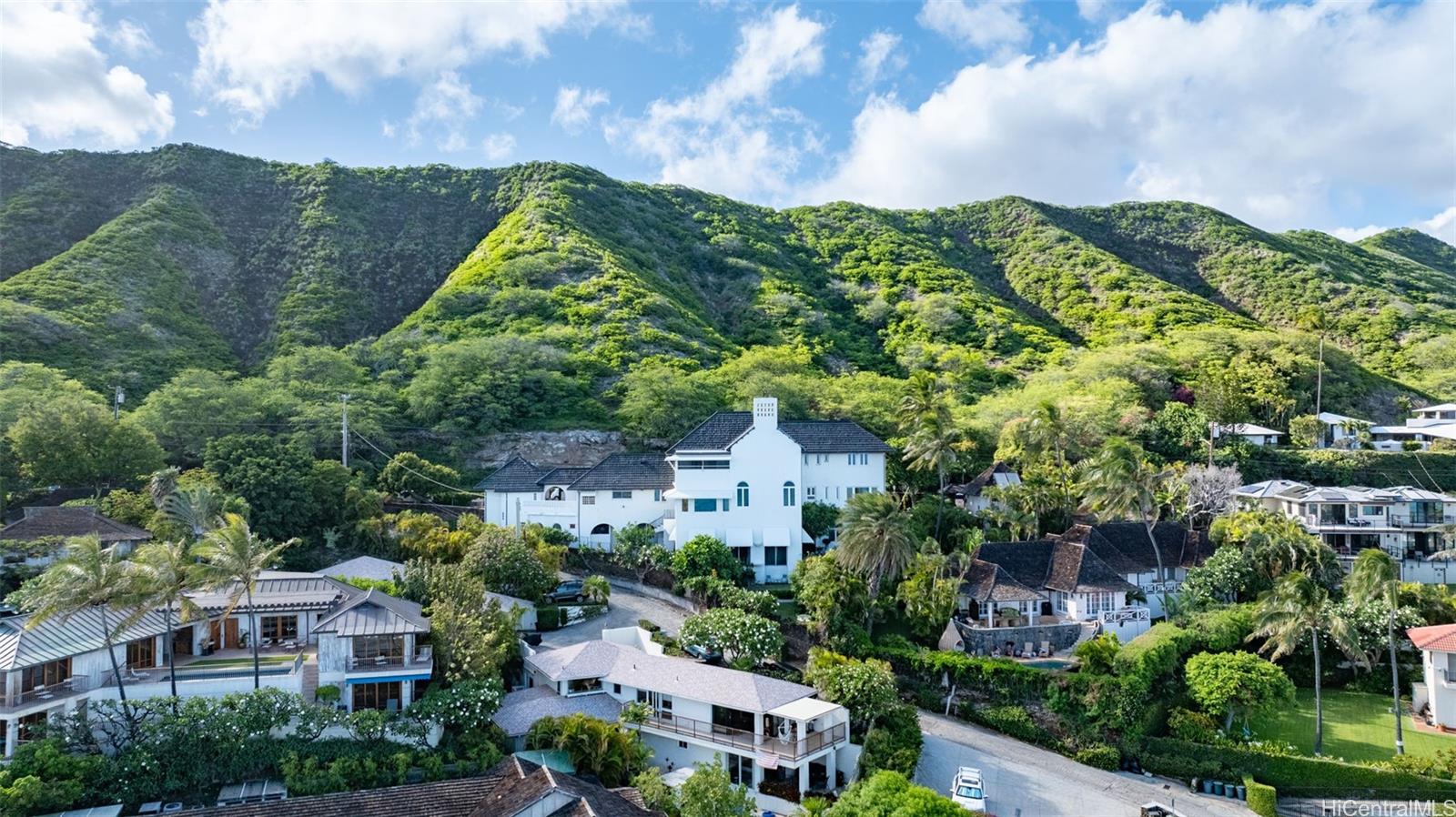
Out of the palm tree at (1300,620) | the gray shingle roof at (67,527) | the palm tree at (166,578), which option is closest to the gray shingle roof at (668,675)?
the palm tree at (166,578)

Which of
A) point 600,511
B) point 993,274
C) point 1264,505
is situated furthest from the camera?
point 993,274

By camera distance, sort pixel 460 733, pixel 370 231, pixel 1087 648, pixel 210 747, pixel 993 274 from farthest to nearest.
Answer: pixel 993 274, pixel 370 231, pixel 1087 648, pixel 460 733, pixel 210 747

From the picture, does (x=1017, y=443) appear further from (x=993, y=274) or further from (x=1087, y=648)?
(x=993, y=274)

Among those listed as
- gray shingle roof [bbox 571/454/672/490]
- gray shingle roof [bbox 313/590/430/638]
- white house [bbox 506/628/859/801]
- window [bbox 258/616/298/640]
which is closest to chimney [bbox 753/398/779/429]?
gray shingle roof [bbox 571/454/672/490]

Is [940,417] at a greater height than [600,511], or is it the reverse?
[940,417]

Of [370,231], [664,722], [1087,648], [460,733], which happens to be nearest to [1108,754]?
[1087,648]

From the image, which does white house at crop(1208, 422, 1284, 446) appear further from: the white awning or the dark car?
the white awning

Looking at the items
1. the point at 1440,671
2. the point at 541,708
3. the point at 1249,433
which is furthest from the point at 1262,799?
the point at 1249,433
